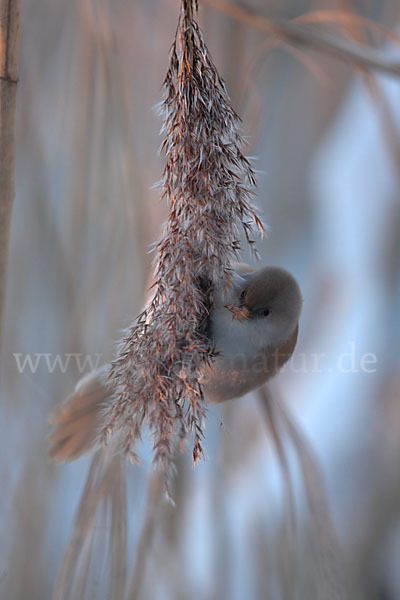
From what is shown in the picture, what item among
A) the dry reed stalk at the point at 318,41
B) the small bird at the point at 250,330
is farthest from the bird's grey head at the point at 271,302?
the dry reed stalk at the point at 318,41

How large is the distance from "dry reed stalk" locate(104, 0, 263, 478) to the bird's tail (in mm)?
234

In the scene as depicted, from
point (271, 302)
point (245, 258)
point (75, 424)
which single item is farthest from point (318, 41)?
point (75, 424)

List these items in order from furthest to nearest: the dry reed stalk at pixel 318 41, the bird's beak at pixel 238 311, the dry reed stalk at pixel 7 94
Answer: the dry reed stalk at pixel 318 41 → the bird's beak at pixel 238 311 → the dry reed stalk at pixel 7 94

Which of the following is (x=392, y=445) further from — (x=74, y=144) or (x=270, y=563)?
(x=74, y=144)

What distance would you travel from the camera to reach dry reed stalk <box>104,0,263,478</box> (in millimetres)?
678

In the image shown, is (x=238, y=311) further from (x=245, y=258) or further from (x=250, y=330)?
(x=245, y=258)

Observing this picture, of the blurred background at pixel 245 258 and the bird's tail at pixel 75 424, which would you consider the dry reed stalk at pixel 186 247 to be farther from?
the blurred background at pixel 245 258

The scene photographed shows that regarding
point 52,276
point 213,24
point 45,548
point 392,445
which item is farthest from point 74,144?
point 392,445

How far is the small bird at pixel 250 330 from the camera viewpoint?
81 centimetres

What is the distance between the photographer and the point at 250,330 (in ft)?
2.75

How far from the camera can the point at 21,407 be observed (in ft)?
4.58

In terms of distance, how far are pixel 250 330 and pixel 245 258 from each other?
2.72ft

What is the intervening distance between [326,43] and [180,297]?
0.62m

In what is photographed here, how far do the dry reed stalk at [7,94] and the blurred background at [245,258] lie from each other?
0.57 meters
